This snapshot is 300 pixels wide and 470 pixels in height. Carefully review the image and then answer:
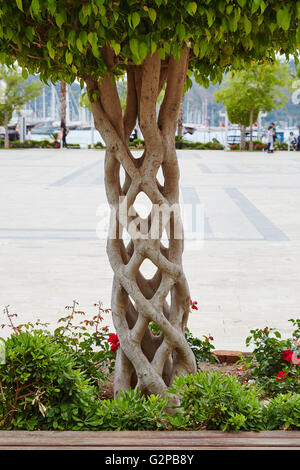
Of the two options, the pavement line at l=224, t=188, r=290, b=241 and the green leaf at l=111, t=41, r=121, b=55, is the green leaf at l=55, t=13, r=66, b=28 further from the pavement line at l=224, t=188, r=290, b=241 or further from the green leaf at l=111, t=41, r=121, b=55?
the pavement line at l=224, t=188, r=290, b=241

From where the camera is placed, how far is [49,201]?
14.3 metres

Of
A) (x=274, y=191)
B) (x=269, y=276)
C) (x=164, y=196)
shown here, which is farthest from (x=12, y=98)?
(x=164, y=196)

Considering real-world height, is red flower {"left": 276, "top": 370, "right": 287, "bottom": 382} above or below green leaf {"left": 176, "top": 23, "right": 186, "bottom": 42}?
below

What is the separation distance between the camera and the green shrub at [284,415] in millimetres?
2846

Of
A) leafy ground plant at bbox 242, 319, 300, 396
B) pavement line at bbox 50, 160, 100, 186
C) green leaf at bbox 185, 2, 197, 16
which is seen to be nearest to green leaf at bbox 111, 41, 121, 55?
green leaf at bbox 185, 2, 197, 16

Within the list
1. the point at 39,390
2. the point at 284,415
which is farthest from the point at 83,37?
the point at 284,415

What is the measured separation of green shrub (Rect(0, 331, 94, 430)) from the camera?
291cm

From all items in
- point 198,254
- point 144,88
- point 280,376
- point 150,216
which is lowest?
point 198,254

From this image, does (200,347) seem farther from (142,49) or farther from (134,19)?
(134,19)

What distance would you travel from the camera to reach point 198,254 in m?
8.92

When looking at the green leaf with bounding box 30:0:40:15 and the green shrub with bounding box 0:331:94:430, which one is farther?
the green shrub with bounding box 0:331:94:430

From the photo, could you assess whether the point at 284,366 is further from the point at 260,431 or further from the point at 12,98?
the point at 12,98

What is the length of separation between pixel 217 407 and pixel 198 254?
6169mm

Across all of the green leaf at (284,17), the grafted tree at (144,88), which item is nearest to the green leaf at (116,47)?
the grafted tree at (144,88)
